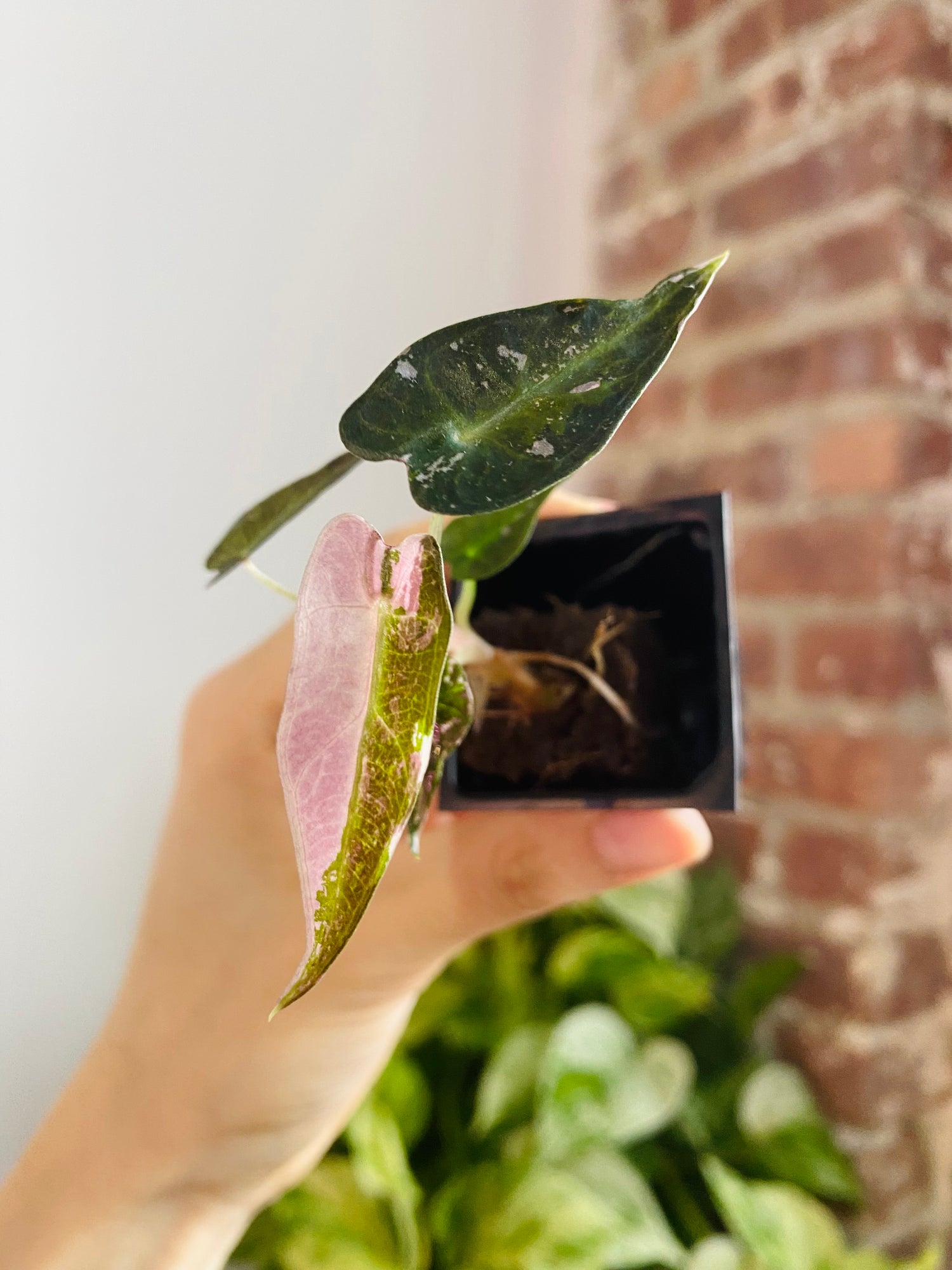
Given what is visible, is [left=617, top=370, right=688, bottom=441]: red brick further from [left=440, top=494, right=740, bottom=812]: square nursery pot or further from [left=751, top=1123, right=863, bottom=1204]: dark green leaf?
[left=751, top=1123, right=863, bottom=1204]: dark green leaf

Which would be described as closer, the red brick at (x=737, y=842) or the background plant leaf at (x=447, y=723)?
the background plant leaf at (x=447, y=723)

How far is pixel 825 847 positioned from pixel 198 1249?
25.6 inches

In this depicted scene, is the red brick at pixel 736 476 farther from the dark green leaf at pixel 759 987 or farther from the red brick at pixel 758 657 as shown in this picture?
the dark green leaf at pixel 759 987

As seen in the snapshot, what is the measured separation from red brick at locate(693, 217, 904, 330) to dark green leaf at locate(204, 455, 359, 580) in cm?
71

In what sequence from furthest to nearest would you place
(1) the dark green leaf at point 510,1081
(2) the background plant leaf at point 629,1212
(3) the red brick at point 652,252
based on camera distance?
1. (3) the red brick at point 652,252
2. (1) the dark green leaf at point 510,1081
3. (2) the background plant leaf at point 629,1212

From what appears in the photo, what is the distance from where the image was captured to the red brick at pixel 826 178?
82cm

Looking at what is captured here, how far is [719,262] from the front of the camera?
10.1 inches

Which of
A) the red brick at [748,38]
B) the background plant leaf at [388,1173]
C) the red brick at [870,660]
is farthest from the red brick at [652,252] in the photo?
the background plant leaf at [388,1173]

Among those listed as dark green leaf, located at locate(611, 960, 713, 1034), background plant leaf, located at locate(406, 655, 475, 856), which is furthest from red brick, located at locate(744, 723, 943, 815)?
background plant leaf, located at locate(406, 655, 475, 856)

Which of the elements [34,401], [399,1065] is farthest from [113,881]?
[34,401]

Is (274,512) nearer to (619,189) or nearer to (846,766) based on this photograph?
(846,766)

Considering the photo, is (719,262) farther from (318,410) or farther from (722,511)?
(318,410)

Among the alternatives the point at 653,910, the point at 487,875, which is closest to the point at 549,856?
the point at 487,875

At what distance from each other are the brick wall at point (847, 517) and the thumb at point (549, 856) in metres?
0.47
